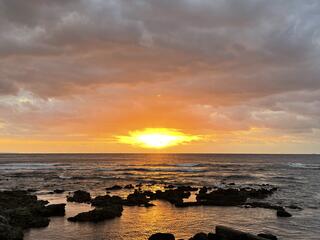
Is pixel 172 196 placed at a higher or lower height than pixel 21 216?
lower

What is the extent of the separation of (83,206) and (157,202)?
986cm

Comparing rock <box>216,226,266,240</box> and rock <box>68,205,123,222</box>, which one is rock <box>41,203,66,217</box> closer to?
rock <box>68,205,123,222</box>

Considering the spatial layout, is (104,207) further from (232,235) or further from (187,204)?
(232,235)

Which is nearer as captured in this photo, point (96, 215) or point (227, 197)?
point (96, 215)

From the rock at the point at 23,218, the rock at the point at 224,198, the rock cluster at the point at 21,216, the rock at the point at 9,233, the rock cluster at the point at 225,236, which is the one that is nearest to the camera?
the rock cluster at the point at 225,236

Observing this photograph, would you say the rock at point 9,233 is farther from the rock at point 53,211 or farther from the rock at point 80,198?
the rock at point 80,198

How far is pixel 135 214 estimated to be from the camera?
37656 mm

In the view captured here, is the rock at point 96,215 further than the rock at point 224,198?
No

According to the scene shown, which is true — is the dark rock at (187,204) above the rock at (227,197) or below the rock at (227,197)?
below

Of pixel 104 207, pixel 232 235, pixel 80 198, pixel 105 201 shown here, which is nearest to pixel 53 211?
pixel 104 207

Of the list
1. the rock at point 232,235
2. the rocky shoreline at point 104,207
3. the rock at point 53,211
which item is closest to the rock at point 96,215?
the rocky shoreline at point 104,207

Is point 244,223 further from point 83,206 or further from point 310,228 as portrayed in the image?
point 83,206

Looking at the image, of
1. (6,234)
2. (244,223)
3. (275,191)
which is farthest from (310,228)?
(275,191)

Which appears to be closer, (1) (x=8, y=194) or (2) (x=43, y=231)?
(2) (x=43, y=231)
